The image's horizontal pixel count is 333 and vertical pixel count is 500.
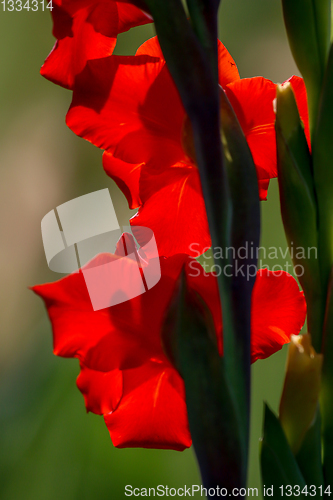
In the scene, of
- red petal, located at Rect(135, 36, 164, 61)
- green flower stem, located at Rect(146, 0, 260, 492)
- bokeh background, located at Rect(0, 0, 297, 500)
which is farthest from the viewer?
bokeh background, located at Rect(0, 0, 297, 500)

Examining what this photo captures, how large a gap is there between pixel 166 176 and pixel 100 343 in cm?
13

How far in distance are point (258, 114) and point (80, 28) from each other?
139mm

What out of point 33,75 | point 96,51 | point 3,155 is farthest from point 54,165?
point 96,51

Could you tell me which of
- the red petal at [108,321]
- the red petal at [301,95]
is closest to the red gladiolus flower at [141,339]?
the red petal at [108,321]

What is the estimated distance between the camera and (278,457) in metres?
0.26

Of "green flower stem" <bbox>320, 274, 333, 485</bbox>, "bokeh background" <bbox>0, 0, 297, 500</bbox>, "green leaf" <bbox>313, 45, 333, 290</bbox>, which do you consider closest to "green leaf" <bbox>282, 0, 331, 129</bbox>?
"green leaf" <bbox>313, 45, 333, 290</bbox>

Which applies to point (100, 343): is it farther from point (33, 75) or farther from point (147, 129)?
point (33, 75)

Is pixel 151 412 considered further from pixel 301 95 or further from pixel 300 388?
pixel 301 95

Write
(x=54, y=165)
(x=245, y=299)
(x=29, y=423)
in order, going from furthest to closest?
(x=54, y=165) → (x=29, y=423) → (x=245, y=299)

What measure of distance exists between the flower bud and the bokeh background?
0.62 m

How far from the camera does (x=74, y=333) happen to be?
274 mm

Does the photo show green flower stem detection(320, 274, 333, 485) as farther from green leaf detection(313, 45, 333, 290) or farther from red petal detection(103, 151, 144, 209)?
red petal detection(103, 151, 144, 209)

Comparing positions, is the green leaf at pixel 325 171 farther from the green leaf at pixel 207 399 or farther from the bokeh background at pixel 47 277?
the bokeh background at pixel 47 277

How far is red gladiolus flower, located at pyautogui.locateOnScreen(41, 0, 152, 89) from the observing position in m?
0.29
